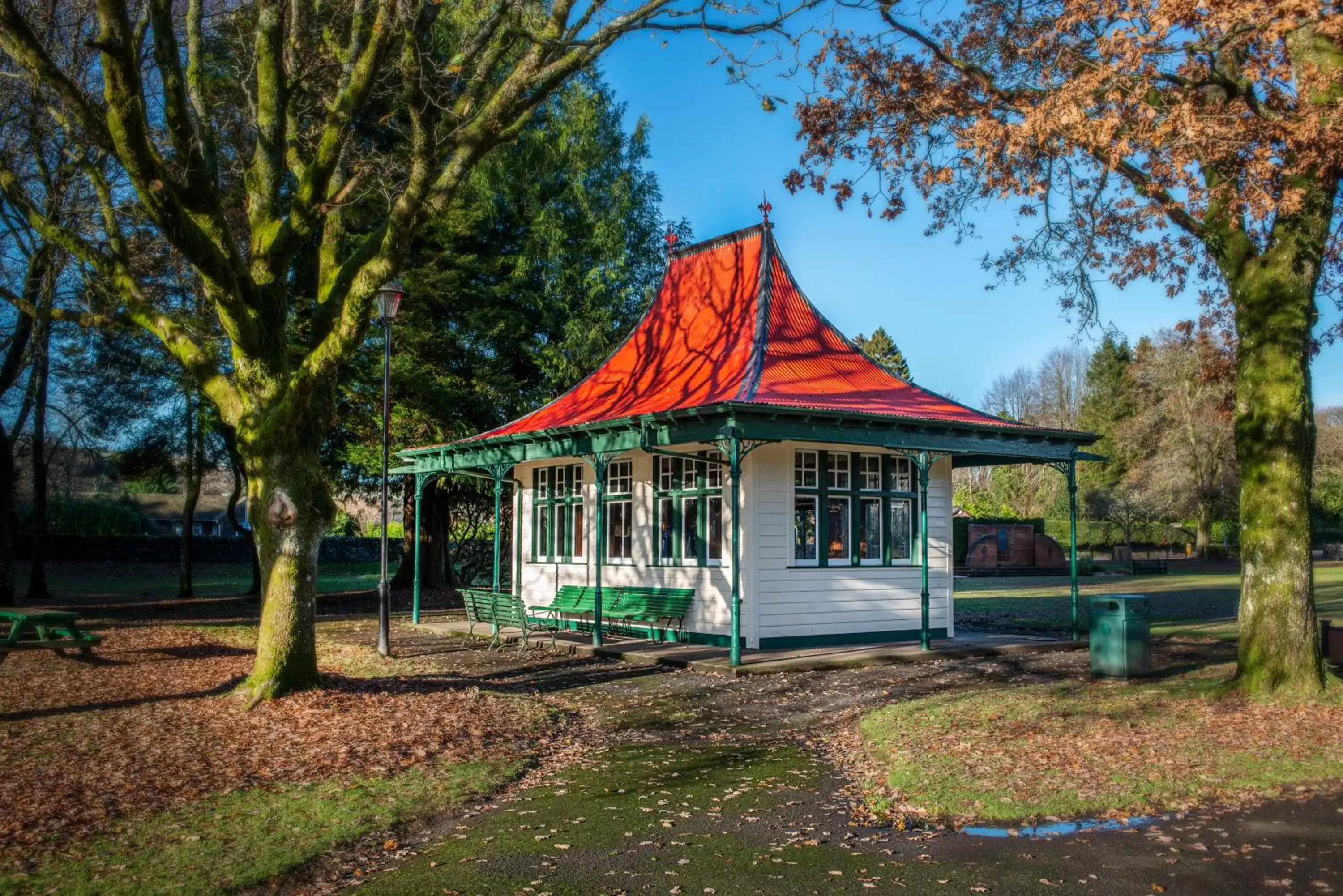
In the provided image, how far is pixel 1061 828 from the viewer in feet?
21.5

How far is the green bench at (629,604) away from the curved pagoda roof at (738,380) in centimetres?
251

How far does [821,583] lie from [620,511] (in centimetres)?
411

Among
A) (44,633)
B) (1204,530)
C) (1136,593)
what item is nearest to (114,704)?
(44,633)

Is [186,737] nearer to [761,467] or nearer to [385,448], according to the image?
[385,448]

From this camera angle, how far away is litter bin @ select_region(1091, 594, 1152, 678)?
12508mm

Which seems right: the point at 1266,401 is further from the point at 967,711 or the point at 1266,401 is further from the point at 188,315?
the point at 188,315

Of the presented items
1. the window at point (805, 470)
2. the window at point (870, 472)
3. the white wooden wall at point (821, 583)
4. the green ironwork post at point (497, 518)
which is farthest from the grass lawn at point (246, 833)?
the green ironwork post at point (497, 518)

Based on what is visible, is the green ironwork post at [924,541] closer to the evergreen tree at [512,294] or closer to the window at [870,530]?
the window at [870,530]

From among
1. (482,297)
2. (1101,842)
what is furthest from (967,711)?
(482,297)

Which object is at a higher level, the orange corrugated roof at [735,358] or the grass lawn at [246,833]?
the orange corrugated roof at [735,358]

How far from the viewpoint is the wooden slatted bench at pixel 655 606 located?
646 inches

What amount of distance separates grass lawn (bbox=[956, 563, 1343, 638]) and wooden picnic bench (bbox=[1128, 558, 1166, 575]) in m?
0.47

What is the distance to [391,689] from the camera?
11.6 m

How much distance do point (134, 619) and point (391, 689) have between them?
511 inches
